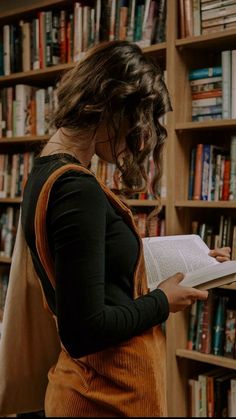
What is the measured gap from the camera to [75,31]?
2.31 meters

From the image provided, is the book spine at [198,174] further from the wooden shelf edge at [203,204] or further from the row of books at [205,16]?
the row of books at [205,16]

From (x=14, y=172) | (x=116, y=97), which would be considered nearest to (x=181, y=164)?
(x=14, y=172)

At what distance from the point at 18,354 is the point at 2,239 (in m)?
1.53

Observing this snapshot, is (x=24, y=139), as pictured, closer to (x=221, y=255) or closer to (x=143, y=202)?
(x=143, y=202)

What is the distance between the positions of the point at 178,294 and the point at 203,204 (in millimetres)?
944

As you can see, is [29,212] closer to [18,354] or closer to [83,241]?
[83,241]

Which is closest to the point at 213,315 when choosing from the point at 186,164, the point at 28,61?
the point at 186,164

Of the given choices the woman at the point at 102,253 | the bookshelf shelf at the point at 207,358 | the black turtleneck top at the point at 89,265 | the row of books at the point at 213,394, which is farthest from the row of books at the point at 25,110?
the black turtleneck top at the point at 89,265

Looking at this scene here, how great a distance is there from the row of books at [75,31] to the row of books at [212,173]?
469mm

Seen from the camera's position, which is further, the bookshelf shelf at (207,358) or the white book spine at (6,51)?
the white book spine at (6,51)

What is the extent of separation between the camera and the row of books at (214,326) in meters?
1.95

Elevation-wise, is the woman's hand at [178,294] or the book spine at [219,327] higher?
the woman's hand at [178,294]

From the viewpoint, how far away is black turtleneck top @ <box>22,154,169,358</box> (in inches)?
34.1

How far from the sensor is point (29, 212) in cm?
99
